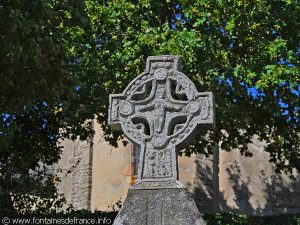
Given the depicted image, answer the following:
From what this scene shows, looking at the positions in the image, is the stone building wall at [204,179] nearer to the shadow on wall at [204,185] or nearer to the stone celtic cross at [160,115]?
the shadow on wall at [204,185]

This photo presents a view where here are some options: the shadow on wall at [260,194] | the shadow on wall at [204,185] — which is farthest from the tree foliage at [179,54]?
the shadow on wall at [260,194]

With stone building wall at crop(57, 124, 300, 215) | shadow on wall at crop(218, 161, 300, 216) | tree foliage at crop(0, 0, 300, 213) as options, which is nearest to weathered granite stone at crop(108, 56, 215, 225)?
tree foliage at crop(0, 0, 300, 213)

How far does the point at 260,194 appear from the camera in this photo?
65.8 feet

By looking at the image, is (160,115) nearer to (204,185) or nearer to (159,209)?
(159,209)

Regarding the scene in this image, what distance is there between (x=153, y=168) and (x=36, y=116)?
276 inches

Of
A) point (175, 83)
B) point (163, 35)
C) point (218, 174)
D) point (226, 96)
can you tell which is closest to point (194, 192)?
point (218, 174)

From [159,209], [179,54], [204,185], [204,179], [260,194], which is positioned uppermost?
[179,54]

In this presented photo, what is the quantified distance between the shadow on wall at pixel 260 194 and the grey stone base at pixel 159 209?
44.3 ft

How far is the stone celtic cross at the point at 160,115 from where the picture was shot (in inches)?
269

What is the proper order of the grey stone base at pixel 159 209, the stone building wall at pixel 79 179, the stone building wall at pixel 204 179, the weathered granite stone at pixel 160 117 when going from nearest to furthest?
the grey stone base at pixel 159 209 → the weathered granite stone at pixel 160 117 → the stone building wall at pixel 204 179 → the stone building wall at pixel 79 179

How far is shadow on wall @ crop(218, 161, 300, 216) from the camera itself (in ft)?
65.1

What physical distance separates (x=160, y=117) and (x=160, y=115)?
0.08 feet

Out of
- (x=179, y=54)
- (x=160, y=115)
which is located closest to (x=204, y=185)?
(x=179, y=54)

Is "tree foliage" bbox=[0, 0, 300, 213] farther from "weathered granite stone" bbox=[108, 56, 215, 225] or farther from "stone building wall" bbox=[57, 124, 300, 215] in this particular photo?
"stone building wall" bbox=[57, 124, 300, 215]
